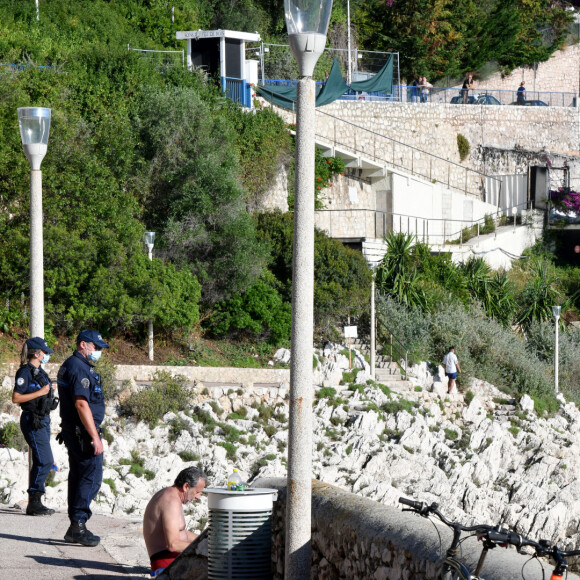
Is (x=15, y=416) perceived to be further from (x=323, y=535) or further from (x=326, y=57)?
(x=326, y=57)

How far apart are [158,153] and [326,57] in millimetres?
19180

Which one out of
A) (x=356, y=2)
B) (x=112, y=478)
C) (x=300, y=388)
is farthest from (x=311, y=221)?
(x=356, y=2)

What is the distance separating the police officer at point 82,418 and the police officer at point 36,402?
1.25 meters

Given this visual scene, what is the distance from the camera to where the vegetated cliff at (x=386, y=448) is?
17.9 m

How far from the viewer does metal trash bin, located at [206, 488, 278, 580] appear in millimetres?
6836

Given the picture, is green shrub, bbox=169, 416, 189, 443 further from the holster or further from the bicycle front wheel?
the bicycle front wheel

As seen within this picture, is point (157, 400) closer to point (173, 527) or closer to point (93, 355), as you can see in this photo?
point (93, 355)

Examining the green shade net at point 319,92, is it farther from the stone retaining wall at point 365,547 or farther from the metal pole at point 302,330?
the metal pole at point 302,330

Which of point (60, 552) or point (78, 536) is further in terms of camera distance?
point (78, 536)

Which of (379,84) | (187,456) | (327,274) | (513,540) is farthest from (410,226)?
(513,540)

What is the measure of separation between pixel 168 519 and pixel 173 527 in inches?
4.2

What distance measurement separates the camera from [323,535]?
22.2ft

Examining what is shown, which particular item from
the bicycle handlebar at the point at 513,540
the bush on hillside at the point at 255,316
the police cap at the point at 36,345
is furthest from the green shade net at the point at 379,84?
the bicycle handlebar at the point at 513,540

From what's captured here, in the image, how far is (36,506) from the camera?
32.4 feet
